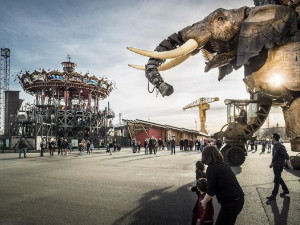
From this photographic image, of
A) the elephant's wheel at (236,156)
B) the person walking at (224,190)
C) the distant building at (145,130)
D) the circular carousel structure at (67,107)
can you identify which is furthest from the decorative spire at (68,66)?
the person walking at (224,190)

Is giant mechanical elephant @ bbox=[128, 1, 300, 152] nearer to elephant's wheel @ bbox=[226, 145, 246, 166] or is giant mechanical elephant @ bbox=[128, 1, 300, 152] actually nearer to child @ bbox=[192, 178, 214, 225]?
child @ bbox=[192, 178, 214, 225]

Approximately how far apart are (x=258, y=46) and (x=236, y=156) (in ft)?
20.5

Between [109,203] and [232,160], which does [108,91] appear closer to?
[232,160]

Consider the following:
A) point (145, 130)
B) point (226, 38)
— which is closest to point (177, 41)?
point (226, 38)

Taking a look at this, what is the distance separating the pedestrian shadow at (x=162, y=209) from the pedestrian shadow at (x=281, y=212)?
4.39 ft

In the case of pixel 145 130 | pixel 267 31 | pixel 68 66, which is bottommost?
pixel 145 130

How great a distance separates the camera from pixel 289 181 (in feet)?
22.8

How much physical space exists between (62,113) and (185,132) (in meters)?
19.0

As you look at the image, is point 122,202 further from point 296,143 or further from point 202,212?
point 296,143

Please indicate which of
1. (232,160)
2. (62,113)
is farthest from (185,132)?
(232,160)

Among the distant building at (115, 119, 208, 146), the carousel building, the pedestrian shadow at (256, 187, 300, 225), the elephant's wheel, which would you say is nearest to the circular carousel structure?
the carousel building

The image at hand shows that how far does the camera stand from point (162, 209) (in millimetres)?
4602

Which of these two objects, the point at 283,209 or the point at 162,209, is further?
the point at 162,209

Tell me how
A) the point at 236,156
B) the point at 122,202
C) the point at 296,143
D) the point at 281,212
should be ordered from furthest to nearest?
the point at 236,156 < the point at 122,202 < the point at 296,143 < the point at 281,212
